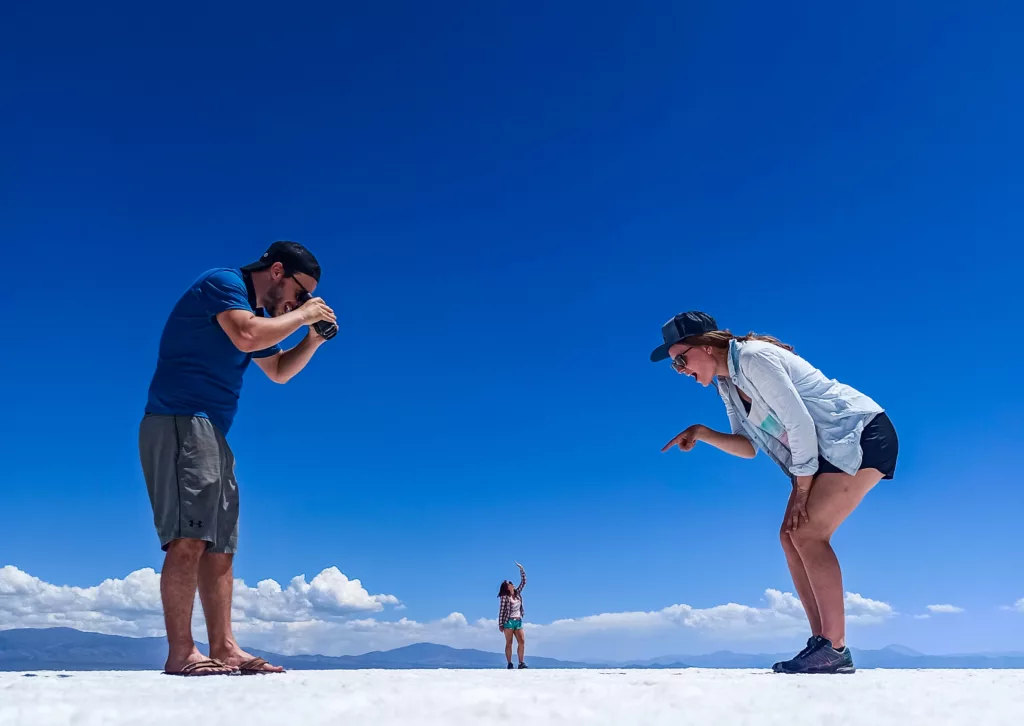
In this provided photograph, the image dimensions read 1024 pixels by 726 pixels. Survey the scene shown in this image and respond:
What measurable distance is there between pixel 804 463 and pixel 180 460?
3.33m

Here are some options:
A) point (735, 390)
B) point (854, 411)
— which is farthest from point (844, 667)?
point (735, 390)

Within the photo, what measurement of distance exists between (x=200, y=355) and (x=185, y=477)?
634mm

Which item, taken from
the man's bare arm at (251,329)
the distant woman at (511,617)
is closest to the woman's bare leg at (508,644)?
the distant woman at (511,617)

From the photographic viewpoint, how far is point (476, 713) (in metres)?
2.18

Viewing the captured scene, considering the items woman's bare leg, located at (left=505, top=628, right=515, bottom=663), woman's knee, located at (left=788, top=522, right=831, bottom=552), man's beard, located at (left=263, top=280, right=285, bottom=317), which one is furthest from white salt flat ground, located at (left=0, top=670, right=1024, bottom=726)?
woman's bare leg, located at (left=505, top=628, right=515, bottom=663)

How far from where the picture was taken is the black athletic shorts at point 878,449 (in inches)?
174

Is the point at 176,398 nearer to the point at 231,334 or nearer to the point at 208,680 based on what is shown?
the point at 231,334

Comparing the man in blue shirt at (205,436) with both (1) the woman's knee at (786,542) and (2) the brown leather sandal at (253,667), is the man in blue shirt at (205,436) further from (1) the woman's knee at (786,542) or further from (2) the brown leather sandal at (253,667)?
(1) the woman's knee at (786,542)

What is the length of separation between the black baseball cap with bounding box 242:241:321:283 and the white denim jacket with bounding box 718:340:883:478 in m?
2.58

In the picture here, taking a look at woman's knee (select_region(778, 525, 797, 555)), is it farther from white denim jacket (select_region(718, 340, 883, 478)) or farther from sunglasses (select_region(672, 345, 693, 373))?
sunglasses (select_region(672, 345, 693, 373))

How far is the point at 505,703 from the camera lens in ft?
7.57

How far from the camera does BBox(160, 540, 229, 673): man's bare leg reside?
11.8 feet

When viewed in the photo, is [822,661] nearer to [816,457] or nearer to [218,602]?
[816,457]

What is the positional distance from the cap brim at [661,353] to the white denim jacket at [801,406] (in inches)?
17.5
